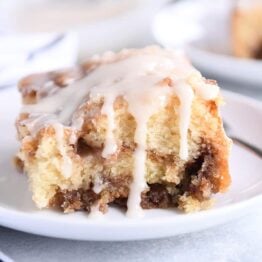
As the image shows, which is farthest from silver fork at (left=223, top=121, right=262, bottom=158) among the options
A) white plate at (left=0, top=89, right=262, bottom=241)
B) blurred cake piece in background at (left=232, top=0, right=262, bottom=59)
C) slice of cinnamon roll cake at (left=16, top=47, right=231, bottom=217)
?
blurred cake piece in background at (left=232, top=0, right=262, bottom=59)

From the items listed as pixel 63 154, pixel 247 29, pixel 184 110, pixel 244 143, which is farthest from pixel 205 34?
→ pixel 63 154

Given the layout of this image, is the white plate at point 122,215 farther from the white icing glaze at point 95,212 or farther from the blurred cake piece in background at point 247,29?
the blurred cake piece in background at point 247,29

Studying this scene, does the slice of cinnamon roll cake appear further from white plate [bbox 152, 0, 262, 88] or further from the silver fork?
white plate [bbox 152, 0, 262, 88]

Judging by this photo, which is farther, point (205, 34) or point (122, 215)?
point (205, 34)

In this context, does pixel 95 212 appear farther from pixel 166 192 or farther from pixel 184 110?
pixel 184 110

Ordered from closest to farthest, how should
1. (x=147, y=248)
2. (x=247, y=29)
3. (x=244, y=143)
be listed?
(x=147, y=248) < (x=244, y=143) < (x=247, y=29)

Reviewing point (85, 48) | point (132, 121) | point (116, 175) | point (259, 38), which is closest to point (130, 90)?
point (132, 121)
